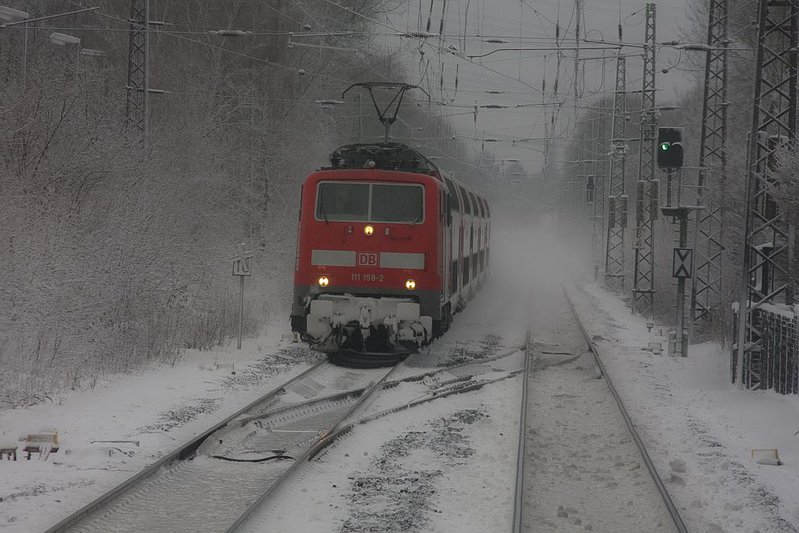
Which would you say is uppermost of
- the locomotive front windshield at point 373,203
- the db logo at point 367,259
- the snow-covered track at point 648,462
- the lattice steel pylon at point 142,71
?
the lattice steel pylon at point 142,71

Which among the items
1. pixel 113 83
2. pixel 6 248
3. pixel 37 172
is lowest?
pixel 6 248

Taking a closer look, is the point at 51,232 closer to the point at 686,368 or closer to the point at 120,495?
the point at 120,495

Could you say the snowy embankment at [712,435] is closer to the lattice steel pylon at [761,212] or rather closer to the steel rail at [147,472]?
the lattice steel pylon at [761,212]

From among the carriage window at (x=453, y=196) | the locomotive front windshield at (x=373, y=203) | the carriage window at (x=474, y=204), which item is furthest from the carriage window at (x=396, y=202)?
the carriage window at (x=474, y=204)

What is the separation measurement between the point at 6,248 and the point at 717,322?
572 inches

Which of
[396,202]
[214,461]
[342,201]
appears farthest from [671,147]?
[214,461]

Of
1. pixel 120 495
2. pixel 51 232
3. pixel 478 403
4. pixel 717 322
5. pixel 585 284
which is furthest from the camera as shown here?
pixel 585 284

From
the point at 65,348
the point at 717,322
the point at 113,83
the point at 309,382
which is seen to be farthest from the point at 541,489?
the point at 113,83

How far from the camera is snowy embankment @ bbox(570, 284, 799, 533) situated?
7074 mm

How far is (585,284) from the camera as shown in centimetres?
4012

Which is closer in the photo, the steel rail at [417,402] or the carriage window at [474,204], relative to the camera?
the steel rail at [417,402]

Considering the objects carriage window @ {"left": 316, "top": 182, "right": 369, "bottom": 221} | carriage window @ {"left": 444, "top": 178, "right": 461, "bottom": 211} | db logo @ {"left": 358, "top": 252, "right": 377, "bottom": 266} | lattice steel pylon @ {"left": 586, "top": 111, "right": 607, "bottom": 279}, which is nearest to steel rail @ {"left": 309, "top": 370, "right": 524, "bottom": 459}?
db logo @ {"left": 358, "top": 252, "right": 377, "bottom": 266}

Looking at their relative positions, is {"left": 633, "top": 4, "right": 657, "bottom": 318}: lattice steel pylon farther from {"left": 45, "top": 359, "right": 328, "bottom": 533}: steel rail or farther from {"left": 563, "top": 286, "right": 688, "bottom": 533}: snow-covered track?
{"left": 45, "top": 359, "right": 328, "bottom": 533}: steel rail

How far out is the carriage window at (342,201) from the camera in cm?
1389
